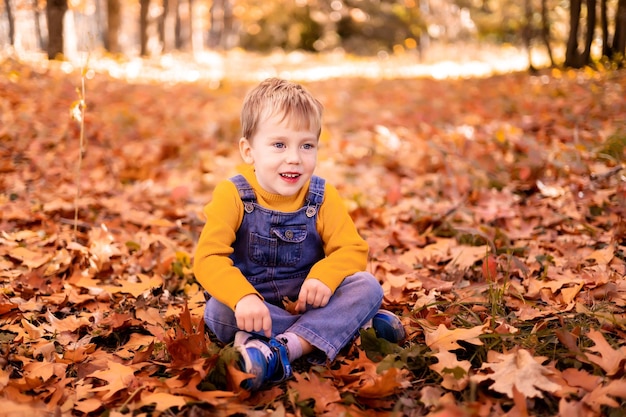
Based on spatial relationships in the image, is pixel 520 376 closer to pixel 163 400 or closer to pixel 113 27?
pixel 163 400

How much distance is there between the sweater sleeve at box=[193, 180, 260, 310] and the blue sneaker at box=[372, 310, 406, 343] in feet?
1.61

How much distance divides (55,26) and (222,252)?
11236 millimetres

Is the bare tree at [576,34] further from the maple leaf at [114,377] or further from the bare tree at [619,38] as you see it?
the maple leaf at [114,377]

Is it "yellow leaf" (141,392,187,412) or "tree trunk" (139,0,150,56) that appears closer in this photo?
"yellow leaf" (141,392,187,412)

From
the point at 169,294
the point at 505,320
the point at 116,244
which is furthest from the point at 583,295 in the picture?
the point at 116,244

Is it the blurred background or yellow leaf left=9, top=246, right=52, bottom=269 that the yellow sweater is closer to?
yellow leaf left=9, top=246, right=52, bottom=269

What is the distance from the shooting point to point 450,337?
202 cm

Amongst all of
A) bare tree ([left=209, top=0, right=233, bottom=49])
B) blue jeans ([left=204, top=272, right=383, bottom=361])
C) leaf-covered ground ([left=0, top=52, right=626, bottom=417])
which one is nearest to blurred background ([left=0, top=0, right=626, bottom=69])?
bare tree ([left=209, top=0, right=233, bottom=49])

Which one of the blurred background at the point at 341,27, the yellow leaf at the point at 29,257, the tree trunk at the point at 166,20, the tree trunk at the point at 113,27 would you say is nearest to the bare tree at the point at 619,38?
the blurred background at the point at 341,27

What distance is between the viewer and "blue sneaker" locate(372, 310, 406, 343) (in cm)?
213

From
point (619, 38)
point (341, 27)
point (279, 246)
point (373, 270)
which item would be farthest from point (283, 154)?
point (341, 27)

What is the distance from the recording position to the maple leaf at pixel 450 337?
6.52ft

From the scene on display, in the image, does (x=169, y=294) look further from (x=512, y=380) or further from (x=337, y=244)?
(x=512, y=380)

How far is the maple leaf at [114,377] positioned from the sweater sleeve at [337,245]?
702mm
